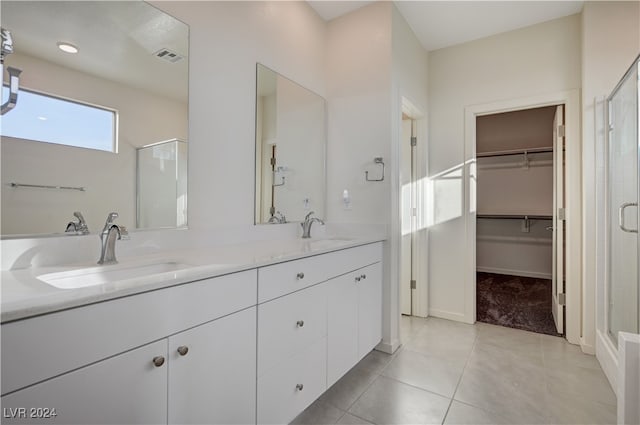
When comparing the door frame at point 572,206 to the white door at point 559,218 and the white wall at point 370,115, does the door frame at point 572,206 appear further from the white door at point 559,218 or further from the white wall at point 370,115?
the white wall at point 370,115

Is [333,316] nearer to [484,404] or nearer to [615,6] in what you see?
[484,404]

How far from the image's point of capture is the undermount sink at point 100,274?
1.05 metres

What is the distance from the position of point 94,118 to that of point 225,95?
744mm

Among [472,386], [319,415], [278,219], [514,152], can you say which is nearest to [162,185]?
[278,219]

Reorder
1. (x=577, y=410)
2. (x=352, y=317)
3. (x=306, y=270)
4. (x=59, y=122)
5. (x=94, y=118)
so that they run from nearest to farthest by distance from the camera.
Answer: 1. (x=59, y=122)
2. (x=94, y=118)
3. (x=306, y=270)
4. (x=577, y=410)
5. (x=352, y=317)

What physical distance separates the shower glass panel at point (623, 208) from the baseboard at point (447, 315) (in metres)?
1.10

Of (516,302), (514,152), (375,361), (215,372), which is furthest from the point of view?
(514,152)

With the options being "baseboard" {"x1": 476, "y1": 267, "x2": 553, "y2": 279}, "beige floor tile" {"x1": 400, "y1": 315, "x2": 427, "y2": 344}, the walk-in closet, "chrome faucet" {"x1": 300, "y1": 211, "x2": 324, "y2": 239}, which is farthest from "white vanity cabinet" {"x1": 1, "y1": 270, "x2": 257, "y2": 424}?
"baseboard" {"x1": 476, "y1": 267, "x2": 553, "y2": 279}

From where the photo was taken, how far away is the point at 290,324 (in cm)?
146

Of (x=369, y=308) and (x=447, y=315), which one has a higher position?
(x=369, y=308)

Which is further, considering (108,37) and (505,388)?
(505,388)

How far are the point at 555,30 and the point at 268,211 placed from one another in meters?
2.94

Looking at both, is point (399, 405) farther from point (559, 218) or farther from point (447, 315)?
point (559, 218)

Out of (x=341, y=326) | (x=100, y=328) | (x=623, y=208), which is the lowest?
(x=341, y=326)
